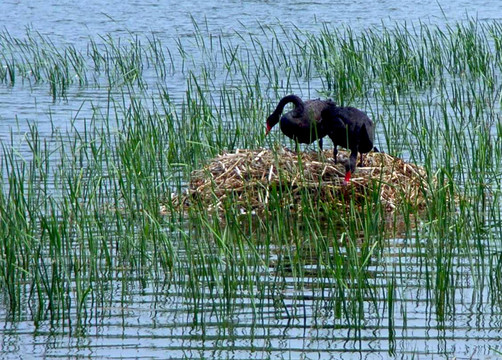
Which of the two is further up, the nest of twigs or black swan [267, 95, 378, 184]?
black swan [267, 95, 378, 184]

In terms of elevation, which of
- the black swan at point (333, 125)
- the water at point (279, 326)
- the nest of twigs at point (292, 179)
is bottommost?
the nest of twigs at point (292, 179)

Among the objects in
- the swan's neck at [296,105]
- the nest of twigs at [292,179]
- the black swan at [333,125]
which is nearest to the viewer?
the nest of twigs at [292,179]

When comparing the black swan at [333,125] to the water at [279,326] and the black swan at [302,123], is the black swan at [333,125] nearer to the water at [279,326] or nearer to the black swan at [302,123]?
the black swan at [302,123]

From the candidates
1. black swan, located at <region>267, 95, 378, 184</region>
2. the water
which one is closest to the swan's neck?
black swan, located at <region>267, 95, 378, 184</region>

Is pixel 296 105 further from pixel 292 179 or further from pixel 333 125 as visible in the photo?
pixel 292 179

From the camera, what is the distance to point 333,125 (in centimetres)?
1032

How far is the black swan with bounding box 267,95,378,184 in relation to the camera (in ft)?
32.4

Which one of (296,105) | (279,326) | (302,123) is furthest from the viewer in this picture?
(296,105)

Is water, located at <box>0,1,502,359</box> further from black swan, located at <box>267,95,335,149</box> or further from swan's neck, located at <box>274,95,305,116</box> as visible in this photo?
swan's neck, located at <box>274,95,305,116</box>

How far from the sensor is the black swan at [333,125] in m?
9.88

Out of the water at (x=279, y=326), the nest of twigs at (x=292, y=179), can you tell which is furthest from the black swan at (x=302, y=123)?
the water at (x=279, y=326)

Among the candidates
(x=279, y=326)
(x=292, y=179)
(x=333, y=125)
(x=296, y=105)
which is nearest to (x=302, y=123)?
(x=296, y=105)

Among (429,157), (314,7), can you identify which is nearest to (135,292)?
(429,157)

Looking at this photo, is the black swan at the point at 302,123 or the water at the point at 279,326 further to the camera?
the black swan at the point at 302,123
